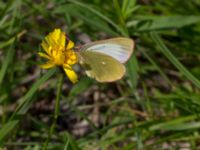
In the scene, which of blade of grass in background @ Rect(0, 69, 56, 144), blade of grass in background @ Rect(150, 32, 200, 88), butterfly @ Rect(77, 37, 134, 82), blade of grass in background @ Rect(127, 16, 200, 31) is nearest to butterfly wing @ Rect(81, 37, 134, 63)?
butterfly @ Rect(77, 37, 134, 82)

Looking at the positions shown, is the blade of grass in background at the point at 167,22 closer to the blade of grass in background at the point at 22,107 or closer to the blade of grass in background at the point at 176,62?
the blade of grass in background at the point at 176,62

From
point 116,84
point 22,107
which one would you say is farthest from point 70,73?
point 116,84

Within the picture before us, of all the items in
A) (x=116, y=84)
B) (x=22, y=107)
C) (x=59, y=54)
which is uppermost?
(x=59, y=54)

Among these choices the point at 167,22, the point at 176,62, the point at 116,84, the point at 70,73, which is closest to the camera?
Answer: the point at 70,73

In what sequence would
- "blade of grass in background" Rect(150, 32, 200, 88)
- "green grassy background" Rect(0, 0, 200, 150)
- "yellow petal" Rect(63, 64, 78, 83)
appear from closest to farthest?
"yellow petal" Rect(63, 64, 78, 83) < "blade of grass in background" Rect(150, 32, 200, 88) < "green grassy background" Rect(0, 0, 200, 150)

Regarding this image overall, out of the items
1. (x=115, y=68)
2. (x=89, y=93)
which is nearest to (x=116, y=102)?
(x=89, y=93)

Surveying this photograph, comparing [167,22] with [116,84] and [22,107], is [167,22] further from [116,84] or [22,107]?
[22,107]

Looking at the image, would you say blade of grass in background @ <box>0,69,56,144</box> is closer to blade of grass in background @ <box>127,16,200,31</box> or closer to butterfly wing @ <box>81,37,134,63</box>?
butterfly wing @ <box>81,37,134,63</box>

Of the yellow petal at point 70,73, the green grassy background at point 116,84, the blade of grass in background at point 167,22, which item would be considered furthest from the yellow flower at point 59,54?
the blade of grass in background at point 167,22
